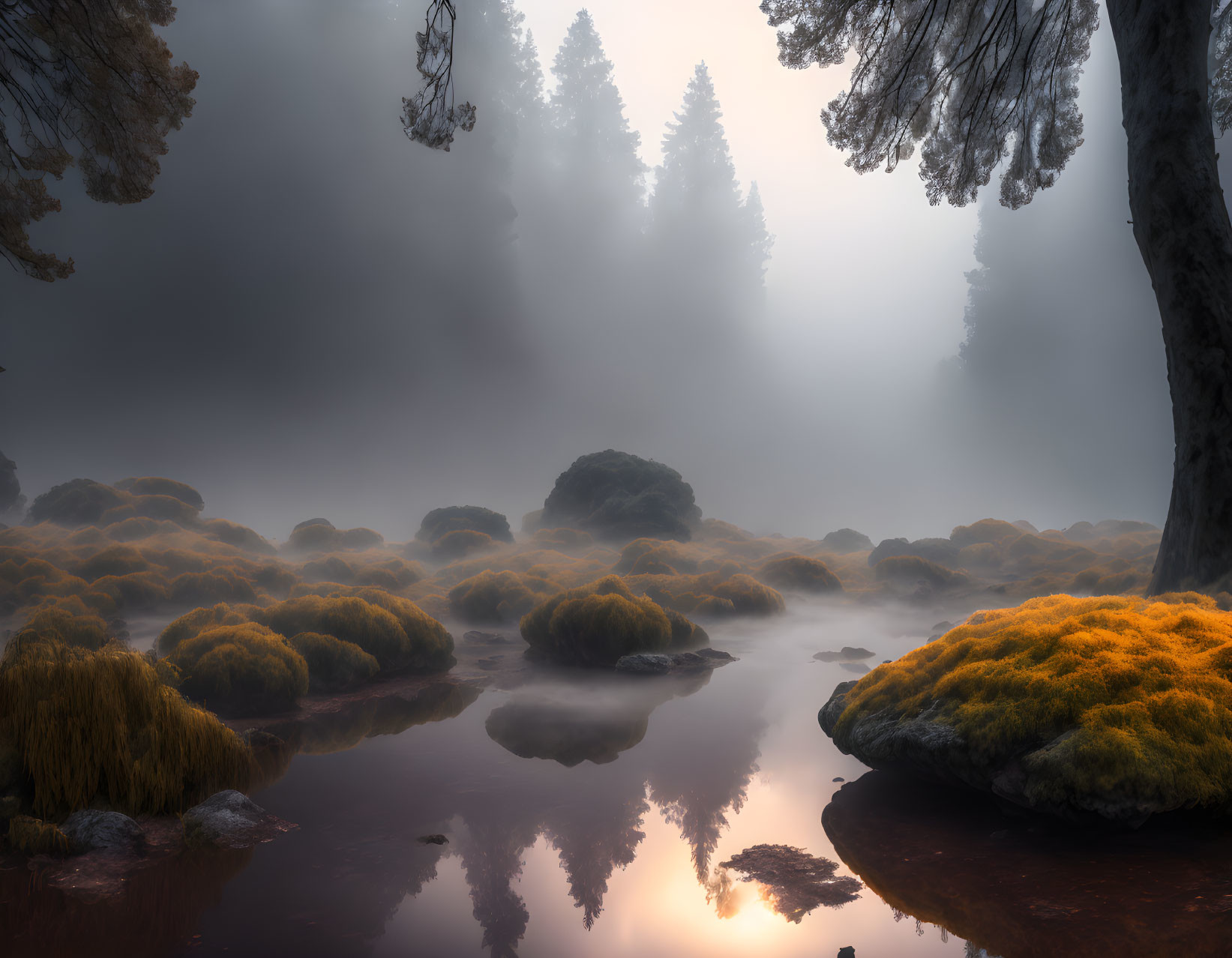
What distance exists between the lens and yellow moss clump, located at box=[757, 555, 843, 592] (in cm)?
2300

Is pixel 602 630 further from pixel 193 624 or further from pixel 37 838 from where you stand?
pixel 37 838

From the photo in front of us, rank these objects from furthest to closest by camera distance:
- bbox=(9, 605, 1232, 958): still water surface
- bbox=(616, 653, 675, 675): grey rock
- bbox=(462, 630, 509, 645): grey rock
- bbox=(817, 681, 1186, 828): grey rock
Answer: bbox=(462, 630, 509, 645): grey rock < bbox=(616, 653, 675, 675): grey rock < bbox=(817, 681, 1186, 828): grey rock < bbox=(9, 605, 1232, 958): still water surface

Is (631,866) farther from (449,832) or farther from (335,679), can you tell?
(335,679)

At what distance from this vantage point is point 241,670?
8.52 m

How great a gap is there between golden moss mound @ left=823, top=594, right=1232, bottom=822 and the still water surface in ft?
1.21

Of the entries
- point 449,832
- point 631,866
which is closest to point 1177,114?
point 631,866

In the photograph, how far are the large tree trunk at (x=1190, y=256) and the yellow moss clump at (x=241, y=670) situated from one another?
1297 cm

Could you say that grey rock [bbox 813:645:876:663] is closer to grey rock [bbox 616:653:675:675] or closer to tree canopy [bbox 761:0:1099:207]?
grey rock [bbox 616:653:675:675]

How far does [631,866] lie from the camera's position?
4375mm

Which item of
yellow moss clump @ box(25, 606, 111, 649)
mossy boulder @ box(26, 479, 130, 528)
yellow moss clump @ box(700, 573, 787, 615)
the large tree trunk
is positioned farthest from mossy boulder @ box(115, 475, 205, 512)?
the large tree trunk

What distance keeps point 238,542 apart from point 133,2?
23795mm

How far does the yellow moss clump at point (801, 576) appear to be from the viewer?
23.0m

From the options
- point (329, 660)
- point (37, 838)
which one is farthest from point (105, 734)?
point (329, 660)

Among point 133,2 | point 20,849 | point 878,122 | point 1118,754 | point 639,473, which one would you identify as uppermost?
point 639,473
